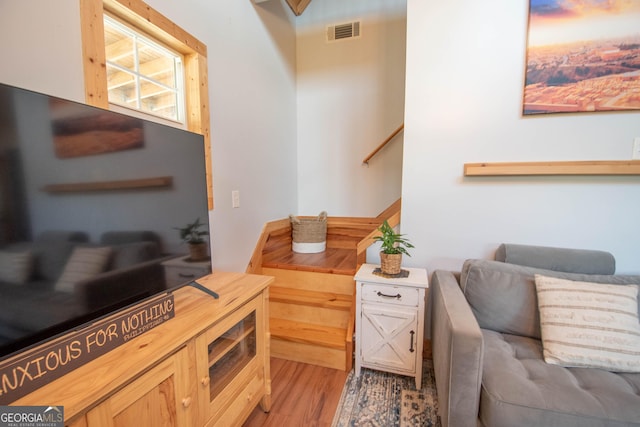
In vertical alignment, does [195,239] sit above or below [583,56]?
below

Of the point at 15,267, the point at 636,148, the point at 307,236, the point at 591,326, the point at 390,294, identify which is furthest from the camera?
the point at 307,236

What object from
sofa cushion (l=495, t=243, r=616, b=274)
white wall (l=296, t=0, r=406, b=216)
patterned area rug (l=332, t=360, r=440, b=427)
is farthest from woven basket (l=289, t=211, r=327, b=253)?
sofa cushion (l=495, t=243, r=616, b=274)

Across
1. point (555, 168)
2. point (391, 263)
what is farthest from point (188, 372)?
point (555, 168)

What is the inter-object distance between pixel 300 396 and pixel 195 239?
1173 mm

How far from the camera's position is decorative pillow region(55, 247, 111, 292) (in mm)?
726

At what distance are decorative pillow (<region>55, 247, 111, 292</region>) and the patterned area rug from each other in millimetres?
1364

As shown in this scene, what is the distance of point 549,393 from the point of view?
39.0 inches

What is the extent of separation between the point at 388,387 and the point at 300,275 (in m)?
1.00

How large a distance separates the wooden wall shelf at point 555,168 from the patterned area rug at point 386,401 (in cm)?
141

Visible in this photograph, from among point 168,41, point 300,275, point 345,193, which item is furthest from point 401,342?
point 168,41

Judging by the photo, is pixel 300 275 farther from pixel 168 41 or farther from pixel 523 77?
pixel 523 77

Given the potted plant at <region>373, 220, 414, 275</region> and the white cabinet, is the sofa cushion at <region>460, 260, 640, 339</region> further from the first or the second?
the potted plant at <region>373, 220, 414, 275</region>

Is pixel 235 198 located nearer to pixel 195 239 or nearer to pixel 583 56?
pixel 195 239

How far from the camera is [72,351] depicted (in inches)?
26.9
